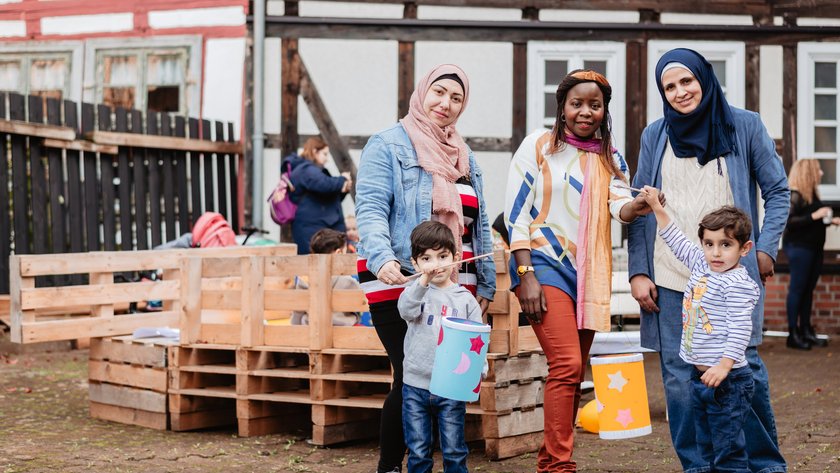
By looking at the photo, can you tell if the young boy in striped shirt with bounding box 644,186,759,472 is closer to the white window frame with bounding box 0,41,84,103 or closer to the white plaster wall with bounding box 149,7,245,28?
the white plaster wall with bounding box 149,7,245,28

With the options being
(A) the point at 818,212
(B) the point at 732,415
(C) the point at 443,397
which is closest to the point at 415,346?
(C) the point at 443,397

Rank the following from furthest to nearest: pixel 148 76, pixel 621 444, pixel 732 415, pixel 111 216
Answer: pixel 148 76 < pixel 111 216 < pixel 621 444 < pixel 732 415

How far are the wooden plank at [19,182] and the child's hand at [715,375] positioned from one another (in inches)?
306

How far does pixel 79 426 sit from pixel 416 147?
320 centimetres

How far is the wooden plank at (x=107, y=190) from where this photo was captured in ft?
37.9

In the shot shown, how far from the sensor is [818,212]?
1084 centimetres

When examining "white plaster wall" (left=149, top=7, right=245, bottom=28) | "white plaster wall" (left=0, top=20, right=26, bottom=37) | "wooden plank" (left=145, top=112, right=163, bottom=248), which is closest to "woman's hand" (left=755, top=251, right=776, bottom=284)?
"wooden plank" (left=145, top=112, right=163, bottom=248)

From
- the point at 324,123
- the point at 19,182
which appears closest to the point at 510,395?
the point at 19,182

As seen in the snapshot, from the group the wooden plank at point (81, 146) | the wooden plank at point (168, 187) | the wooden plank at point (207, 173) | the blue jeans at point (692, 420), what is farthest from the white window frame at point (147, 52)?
the blue jeans at point (692, 420)

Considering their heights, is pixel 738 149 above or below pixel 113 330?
above

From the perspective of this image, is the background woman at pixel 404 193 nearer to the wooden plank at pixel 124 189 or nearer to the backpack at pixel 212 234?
the backpack at pixel 212 234

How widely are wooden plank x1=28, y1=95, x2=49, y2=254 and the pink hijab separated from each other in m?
6.81

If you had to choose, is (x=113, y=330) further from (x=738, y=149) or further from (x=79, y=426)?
(x=738, y=149)

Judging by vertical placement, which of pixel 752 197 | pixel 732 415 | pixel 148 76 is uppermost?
pixel 148 76
